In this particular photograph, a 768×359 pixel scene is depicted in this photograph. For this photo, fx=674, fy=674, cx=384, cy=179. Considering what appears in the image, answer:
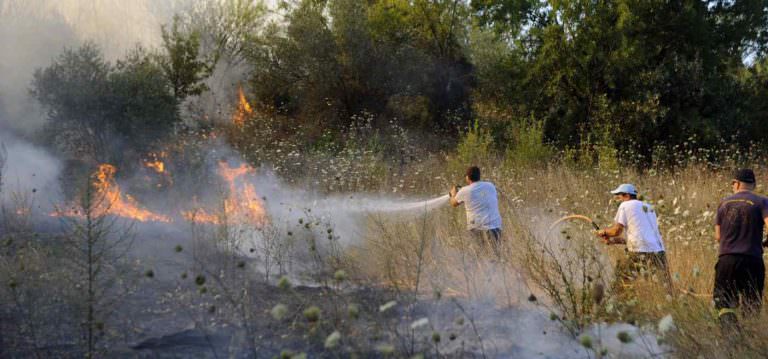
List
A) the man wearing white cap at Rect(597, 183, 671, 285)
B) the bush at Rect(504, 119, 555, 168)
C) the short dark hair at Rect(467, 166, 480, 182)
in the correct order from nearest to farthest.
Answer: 1. the man wearing white cap at Rect(597, 183, 671, 285)
2. the short dark hair at Rect(467, 166, 480, 182)
3. the bush at Rect(504, 119, 555, 168)

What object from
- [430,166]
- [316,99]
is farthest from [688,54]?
[316,99]

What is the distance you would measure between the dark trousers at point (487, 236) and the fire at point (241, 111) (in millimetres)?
10754

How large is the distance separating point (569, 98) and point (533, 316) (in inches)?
501

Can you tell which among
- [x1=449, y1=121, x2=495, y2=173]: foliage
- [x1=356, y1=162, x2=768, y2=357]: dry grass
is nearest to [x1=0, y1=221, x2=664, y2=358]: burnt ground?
[x1=356, y1=162, x2=768, y2=357]: dry grass

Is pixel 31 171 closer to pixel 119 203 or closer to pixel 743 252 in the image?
pixel 119 203

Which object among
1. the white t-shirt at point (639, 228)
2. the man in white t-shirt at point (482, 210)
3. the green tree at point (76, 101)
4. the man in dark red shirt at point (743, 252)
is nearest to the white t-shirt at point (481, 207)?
the man in white t-shirt at point (482, 210)

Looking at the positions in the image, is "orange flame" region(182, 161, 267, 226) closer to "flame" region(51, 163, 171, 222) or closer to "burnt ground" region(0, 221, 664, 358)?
"flame" region(51, 163, 171, 222)

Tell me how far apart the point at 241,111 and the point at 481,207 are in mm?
12222

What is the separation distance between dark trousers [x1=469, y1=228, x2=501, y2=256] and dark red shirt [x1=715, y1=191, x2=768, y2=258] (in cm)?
245

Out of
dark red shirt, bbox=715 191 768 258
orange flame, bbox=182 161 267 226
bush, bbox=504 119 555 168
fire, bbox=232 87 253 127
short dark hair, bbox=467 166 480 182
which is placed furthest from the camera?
fire, bbox=232 87 253 127

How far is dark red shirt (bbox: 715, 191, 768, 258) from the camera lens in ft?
19.9

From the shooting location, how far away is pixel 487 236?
26.3 feet

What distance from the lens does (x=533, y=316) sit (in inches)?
242

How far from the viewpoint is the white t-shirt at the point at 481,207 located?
8227 mm
